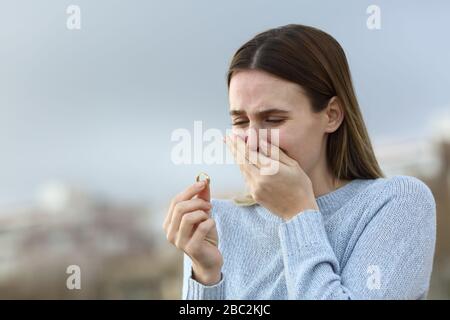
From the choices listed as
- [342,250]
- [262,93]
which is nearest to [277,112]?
[262,93]

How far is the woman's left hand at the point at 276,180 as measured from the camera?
1.35 metres

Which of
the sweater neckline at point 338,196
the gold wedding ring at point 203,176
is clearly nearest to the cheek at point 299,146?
the sweater neckline at point 338,196

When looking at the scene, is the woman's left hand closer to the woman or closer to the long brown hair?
the woman

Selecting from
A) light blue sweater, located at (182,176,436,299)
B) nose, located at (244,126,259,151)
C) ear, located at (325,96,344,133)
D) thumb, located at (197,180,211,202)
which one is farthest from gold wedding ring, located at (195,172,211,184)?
ear, located at (325,96,344,133)

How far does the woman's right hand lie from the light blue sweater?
44 mm

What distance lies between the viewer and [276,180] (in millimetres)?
1352

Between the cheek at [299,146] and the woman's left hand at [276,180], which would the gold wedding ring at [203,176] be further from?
the cheek at [299,146]

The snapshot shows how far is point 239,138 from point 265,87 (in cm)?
15

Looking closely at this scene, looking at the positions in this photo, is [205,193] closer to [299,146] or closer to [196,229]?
[196,229]

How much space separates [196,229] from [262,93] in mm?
382

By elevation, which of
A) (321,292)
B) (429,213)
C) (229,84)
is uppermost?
(229,84)
